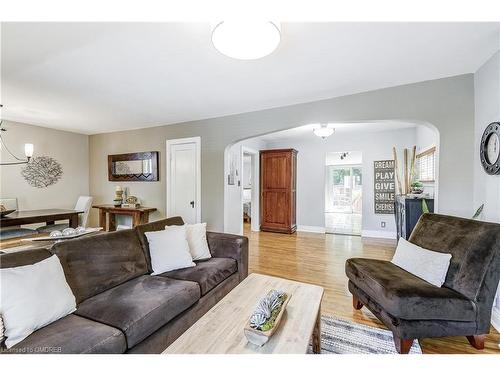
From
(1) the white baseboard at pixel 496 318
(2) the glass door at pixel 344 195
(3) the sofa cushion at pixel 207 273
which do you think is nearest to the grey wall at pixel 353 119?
(1) the white baseboard at pixel 496 318

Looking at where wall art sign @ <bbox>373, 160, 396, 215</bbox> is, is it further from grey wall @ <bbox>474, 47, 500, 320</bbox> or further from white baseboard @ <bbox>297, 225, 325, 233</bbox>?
grey wall @ <bbox>474, 47, 500, 320</bbox>

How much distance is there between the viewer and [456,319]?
1.63 metres

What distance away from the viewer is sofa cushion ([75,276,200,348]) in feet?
4.73

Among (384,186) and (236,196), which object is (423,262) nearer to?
(236,196)

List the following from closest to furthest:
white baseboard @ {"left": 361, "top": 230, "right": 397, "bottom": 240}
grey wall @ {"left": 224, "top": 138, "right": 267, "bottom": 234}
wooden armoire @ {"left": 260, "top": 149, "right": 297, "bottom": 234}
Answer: grey wall @ {"left": 224, "top": 138, "right": 267, "bottom": 234}, white baseboard @ {"left": 361, "top": 230, "right": 397, "bottom": 240}, wooden armoire @ {"left": 260, "top": 149, "right": 297, "bottom": 234}

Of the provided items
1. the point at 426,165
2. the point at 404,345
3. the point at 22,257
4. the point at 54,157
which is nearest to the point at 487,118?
the point at 404,345

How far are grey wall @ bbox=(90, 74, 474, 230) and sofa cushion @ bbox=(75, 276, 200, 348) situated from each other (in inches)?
79.5

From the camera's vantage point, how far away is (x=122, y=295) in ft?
5.65

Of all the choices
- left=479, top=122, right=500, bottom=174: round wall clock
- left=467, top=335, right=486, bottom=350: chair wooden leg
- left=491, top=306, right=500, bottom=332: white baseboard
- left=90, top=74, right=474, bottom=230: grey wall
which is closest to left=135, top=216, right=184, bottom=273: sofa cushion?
left=90, top=74, right=474, bottom=230: grey wall

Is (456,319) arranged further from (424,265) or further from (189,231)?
(189,231)

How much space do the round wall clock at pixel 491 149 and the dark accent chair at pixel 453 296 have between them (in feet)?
1.79

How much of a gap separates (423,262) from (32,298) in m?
2.80
